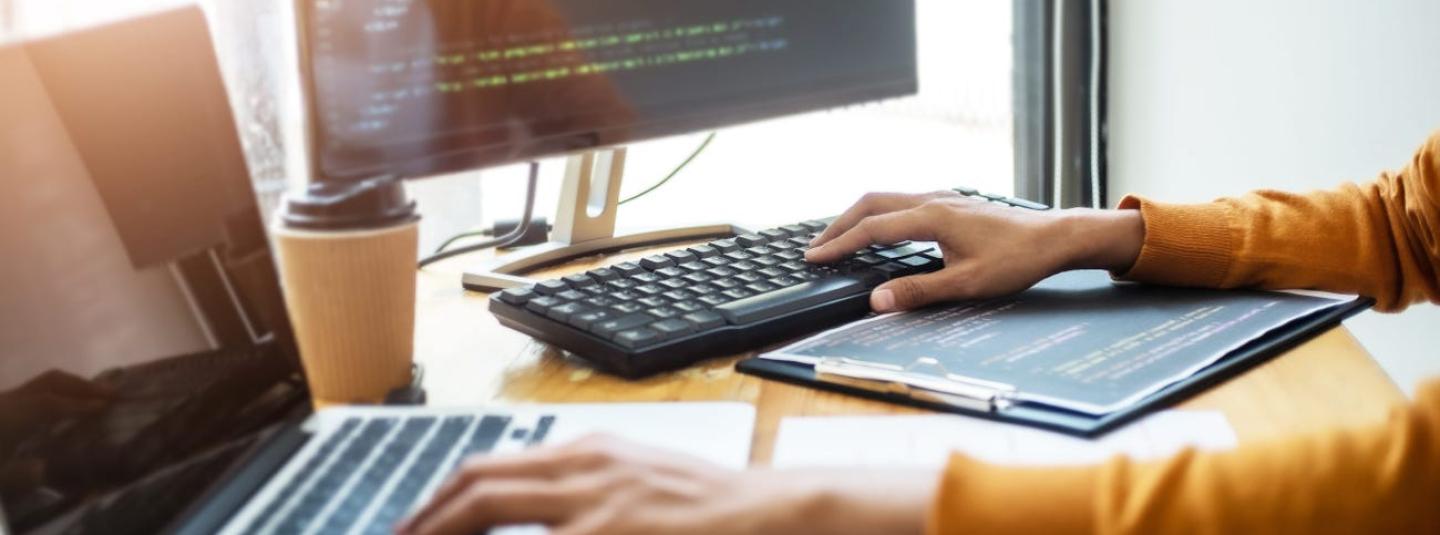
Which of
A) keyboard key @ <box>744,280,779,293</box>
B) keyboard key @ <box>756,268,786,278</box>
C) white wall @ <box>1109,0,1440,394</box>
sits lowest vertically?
white wall @ <box>1109,0,1440,394</box>

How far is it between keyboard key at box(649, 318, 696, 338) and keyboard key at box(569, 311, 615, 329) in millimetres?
34

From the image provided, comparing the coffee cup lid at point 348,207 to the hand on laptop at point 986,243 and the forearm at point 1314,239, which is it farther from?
the forearm at point 1314,239

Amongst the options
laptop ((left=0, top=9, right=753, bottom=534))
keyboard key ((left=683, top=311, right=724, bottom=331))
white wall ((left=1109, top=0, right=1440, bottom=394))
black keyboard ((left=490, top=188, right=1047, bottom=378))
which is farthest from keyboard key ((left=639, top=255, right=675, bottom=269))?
white wall ((left=1109, top=0, right=1440, bottom=394))

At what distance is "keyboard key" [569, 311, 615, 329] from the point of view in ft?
2.97

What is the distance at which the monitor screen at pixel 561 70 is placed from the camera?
960 millimetres

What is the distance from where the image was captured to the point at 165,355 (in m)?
0.72

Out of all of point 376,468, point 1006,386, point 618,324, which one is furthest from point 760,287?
point 376,468

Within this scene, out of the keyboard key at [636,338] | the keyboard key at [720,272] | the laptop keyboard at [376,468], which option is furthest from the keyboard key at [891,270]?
the laptop keyboard at [376,468]

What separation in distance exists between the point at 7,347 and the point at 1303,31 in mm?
1497

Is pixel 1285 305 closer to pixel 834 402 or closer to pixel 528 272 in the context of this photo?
pixel 834 402

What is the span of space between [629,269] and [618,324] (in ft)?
0.39

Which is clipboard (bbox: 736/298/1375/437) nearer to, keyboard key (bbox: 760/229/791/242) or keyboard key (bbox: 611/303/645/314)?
keyboard key (bbox: 611/303/645/314)

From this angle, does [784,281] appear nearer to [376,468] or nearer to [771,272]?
[771,272]

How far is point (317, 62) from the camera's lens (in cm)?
94
